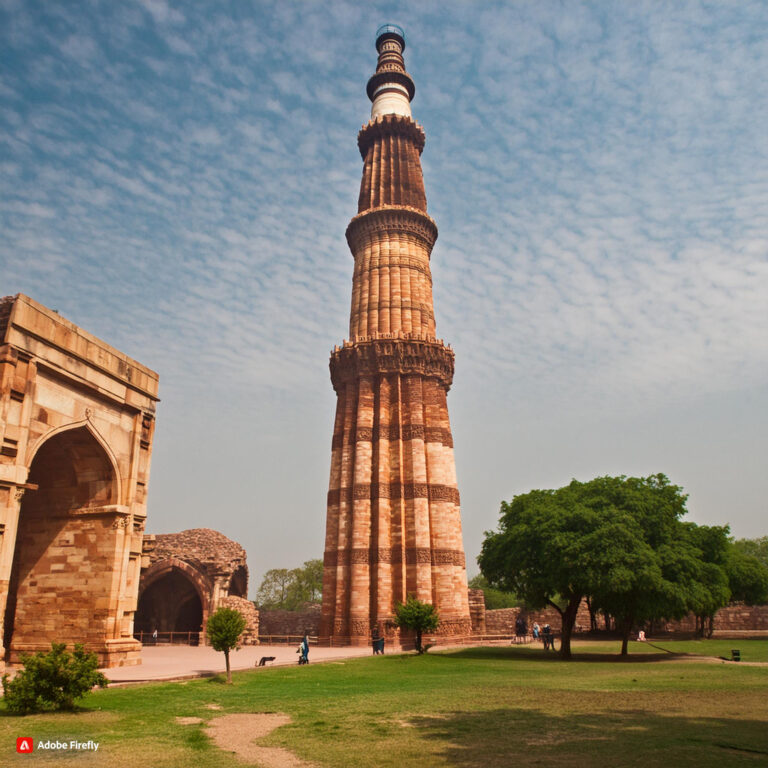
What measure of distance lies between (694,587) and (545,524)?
466 cm

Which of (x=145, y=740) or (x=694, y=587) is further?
(x=694, y=587)

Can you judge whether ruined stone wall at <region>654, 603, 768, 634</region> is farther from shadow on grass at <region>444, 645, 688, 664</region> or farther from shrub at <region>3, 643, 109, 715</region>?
shrub at <region>3, 643, 109, 715</region>

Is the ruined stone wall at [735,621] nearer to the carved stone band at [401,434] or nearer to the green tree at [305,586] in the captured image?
the carved stone band at [401,434]

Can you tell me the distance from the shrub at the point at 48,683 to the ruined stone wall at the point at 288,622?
2800 cm

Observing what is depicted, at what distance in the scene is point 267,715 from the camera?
9.65 meters

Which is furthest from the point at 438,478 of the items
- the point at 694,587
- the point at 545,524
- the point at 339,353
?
the point at 694,587

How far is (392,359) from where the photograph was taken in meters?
33.9

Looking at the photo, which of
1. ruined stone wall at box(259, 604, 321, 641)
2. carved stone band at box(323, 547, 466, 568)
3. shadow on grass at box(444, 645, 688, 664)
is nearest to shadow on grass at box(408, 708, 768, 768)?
shadow on grass at box(444, 645, 688, 664)

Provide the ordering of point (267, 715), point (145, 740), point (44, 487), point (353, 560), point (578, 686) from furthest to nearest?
1. point (353, 560)
2. point (44, 487)
3. point (578, 686)
4. point (267, 715)
5. point (145, 740)

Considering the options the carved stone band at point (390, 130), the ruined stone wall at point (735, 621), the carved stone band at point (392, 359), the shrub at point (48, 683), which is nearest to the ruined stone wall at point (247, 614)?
the carved stone band at point (392, 359)

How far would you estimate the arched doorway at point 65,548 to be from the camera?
1647 centimetres

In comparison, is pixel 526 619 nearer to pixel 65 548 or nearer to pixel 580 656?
pixel 580 656

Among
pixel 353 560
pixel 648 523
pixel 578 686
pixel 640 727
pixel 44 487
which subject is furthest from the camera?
pixel 353 560

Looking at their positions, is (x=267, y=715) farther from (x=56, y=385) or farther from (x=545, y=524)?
(x=545, y=524)
